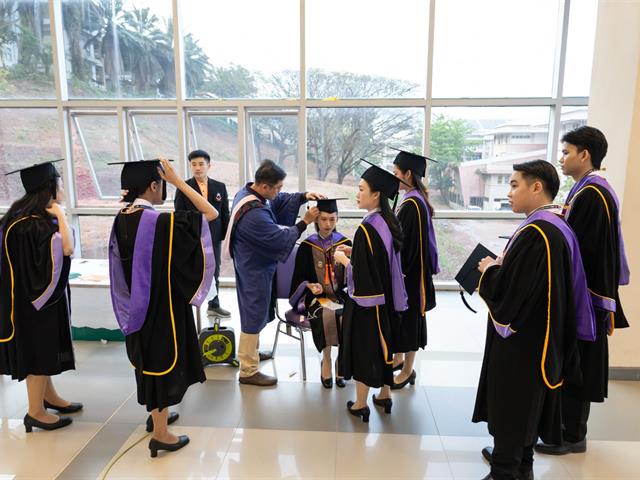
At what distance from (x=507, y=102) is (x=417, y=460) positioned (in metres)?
4.44

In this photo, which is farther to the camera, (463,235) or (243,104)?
(463,235)

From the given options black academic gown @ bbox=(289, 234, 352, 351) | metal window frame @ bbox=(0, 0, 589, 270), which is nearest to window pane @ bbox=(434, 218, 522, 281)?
metal window frame @ bbox=(0, 0, 589, 270)

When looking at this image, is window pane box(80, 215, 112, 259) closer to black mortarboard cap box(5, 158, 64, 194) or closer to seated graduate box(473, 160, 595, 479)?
black mortarboard cap box(5, 158, 64, 194)

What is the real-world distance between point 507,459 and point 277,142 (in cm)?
455

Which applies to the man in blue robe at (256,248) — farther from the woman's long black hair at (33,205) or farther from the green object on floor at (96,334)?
the green object on floor at (96,334)

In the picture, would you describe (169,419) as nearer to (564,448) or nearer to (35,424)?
(35,424)

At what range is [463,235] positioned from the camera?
6.00m

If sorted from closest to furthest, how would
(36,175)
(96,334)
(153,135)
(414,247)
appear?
1. (36,175)
2. (414,247)
3. (96,334)
4. (153,135)

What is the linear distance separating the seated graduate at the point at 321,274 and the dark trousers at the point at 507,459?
136 centimetres

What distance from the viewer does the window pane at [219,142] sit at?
5.80m

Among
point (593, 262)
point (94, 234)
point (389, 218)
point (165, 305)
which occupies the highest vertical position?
point (389, 218)

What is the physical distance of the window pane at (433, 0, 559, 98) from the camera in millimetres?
5352

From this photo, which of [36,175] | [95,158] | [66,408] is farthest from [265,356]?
[95,158]

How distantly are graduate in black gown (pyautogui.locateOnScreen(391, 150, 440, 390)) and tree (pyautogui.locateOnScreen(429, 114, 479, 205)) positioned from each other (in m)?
2.59
